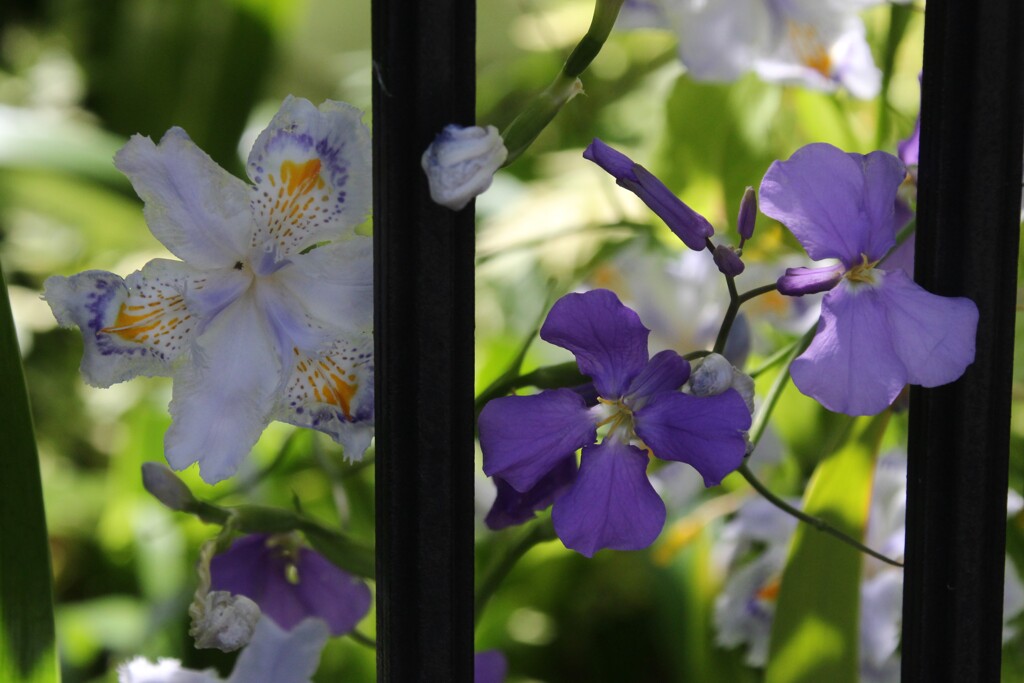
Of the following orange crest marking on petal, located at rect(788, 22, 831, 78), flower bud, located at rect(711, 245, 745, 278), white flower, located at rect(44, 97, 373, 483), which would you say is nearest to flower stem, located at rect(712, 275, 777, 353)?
flower bud, located at rect(711, 245, 745, 278)

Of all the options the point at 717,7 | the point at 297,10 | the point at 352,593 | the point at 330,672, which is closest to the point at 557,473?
the point at 352,593

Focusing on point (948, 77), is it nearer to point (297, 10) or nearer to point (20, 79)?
point (297, 10)

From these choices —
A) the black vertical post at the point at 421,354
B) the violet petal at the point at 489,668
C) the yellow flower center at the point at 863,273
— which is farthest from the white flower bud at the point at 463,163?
the violet petal at the point at 489,668

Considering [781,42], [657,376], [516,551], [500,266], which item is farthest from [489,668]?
[500,266]

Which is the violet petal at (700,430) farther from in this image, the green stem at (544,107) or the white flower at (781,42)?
the white flower at (781,42)

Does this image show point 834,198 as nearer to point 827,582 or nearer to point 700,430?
point 700,430

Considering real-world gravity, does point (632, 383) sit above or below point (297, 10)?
below
